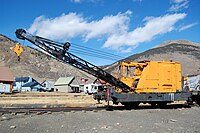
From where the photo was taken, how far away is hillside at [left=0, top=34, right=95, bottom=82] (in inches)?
5807

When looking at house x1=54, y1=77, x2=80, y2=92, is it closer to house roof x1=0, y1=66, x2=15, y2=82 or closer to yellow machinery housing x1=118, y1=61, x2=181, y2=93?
house roof x1=0, y1=66, x2=15, y2=82

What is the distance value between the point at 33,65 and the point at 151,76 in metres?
146

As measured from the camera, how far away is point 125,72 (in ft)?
64.1

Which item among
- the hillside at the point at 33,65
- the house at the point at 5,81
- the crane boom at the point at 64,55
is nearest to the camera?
the crane boom at the point at 64,55

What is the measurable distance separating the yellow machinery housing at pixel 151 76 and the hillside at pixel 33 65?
12588 cm

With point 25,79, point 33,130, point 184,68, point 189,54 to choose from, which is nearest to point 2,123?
point 33,130

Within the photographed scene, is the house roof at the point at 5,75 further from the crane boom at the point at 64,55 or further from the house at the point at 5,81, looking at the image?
the crane boom at the point at 64,55

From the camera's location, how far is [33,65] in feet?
517

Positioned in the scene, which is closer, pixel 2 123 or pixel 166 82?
pixel 2 123

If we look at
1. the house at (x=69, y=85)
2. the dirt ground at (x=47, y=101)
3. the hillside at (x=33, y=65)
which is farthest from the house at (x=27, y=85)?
the dirt ground at (x=47, y=101)

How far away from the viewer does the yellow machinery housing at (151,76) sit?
18.7 metres

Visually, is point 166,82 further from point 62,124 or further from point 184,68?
point 184,68

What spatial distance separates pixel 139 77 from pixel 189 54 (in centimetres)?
12371

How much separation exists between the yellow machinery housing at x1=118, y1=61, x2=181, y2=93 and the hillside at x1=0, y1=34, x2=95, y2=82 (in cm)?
12588
